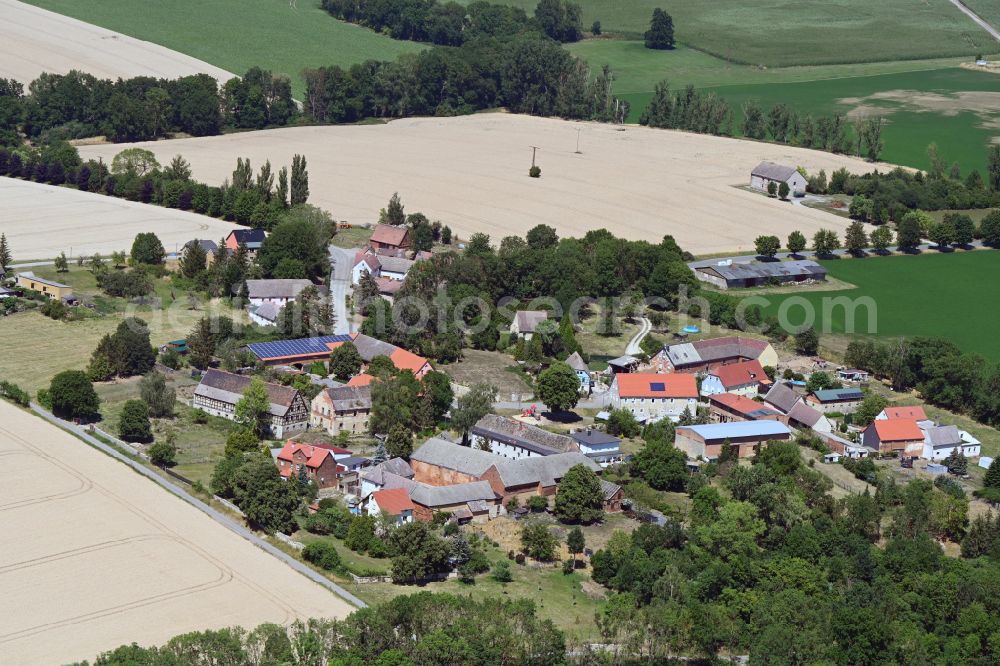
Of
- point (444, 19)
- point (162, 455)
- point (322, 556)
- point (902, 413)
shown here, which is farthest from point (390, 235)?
point (444, 19)

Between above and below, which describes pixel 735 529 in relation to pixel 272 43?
below

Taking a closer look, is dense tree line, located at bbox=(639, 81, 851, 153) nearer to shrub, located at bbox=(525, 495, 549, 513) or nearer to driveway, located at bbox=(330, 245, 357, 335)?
driveway, located at bbox=(330, 245, 357, 335)

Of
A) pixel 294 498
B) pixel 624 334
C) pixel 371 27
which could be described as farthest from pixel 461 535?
pixel 371 27

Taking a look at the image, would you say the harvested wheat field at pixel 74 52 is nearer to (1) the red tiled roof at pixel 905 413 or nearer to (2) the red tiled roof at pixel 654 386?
(2) the red tiled roof at pixel 654 386

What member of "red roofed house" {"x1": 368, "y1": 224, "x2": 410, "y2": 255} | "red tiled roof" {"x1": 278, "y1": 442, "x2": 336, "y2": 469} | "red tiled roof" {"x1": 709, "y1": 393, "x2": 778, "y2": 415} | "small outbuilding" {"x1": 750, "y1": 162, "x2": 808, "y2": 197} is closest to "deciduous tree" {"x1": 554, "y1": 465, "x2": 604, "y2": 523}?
"red tiled roof" {"x1": 278, "y1": 442, "x2": 336, "y2": 469}

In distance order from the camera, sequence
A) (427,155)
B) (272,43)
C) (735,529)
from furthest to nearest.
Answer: (272,43)
(427,155)
(735,529)

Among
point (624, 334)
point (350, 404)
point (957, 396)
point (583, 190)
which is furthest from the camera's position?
point (583, 190)

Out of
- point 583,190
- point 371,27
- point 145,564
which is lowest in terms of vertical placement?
point 145,564

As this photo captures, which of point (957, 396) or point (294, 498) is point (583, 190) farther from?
point (294, 498)
